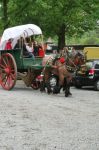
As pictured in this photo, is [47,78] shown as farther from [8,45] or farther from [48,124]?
[48,124]

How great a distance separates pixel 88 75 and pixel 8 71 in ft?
14.3

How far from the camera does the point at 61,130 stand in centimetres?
1070

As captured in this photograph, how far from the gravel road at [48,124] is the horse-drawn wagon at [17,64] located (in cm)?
364

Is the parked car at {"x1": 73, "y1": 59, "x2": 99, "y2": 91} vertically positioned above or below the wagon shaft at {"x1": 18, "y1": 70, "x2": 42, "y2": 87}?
below

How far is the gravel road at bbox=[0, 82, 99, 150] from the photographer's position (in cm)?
920

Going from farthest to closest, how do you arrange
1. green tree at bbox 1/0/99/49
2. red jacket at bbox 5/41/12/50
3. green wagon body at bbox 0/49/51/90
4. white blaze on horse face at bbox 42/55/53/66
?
green tree at bbox 1/0/99/49
red jacket at bbox 5/41/12/50
green wagon body at bbox 0/49/51/90
white blaze on horse face at bbox 42/55/53/66

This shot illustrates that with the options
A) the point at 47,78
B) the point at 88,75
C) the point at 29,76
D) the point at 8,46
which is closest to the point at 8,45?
the point at 8,46

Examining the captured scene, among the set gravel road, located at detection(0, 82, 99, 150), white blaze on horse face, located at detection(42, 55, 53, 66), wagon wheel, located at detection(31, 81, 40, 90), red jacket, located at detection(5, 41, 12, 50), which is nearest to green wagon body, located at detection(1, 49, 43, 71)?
white blaze on horse face, located at detection(42, 55, 53, 66)

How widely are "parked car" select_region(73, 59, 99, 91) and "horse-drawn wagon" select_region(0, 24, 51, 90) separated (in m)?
3.07

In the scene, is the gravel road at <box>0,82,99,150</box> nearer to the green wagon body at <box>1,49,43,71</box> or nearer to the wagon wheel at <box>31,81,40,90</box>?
the green wagon body at <box>1,49,43,71</box>

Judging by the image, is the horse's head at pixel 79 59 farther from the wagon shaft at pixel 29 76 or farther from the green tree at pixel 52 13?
the green tree at pixel 52 13

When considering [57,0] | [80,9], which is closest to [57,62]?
[57,0]

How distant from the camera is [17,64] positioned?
21109mm

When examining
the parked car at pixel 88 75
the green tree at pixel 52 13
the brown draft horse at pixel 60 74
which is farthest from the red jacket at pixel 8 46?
the green tree at pixel 52 13
